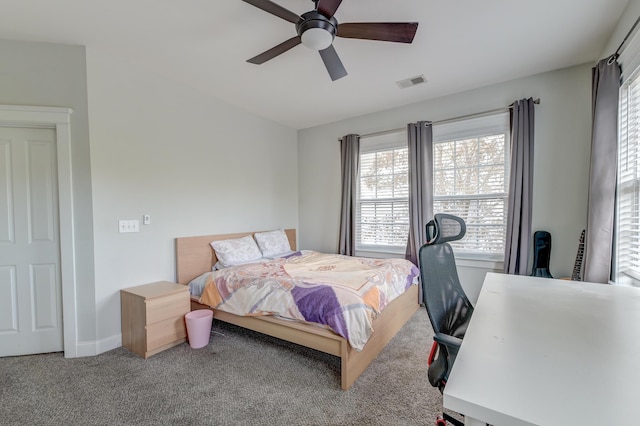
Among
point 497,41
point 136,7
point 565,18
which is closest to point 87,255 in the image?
point 136,7

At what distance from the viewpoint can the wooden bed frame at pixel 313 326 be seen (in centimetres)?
204

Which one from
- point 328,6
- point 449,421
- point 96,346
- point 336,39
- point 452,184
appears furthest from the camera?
point 452,184

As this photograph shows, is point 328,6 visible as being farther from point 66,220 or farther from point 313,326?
point 66,220

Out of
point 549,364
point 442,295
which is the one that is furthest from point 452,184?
point 549,364

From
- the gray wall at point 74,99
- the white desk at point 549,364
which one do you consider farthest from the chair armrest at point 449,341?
the gray wall at point 74,99

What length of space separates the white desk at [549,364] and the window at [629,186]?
105cm

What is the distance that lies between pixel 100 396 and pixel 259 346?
1.19m

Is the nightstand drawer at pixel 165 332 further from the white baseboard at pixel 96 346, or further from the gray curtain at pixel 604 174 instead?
the gray curtain at pixel 604 174

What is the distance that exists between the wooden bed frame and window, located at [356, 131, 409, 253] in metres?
0.89

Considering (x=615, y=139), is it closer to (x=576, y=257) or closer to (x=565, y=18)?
(x=565, y=18)

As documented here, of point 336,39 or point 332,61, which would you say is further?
point 336,39

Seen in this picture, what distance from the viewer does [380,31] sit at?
1.88 m

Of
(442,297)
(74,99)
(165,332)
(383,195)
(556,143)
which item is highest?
(74,99)

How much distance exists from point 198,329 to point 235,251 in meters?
1.05
